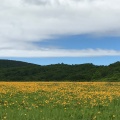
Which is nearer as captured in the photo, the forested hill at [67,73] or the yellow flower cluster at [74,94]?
the yellow flower cluster at [74,94]

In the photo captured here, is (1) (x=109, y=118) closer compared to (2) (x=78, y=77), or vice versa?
(1) (x=109, y=118)

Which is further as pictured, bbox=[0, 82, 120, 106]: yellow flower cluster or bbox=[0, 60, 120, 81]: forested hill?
bbox=[0, 60, 120, 81]: forested hill

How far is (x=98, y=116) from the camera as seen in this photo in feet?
44.2

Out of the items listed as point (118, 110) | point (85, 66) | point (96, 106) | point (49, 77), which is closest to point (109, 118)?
point (118, 110)

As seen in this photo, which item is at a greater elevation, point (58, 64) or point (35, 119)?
point (58, 64)

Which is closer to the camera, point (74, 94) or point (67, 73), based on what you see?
point (74, 94)

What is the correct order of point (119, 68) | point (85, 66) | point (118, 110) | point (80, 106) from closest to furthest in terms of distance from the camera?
point (118, 110)
point (80, 106)
point (119, 68)
point (85, 66)

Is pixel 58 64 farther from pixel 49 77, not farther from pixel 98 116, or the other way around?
pixel 98 116

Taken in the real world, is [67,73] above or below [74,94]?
above

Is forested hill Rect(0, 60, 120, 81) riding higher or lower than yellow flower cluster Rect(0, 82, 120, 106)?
higher

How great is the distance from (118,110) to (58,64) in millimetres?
109257

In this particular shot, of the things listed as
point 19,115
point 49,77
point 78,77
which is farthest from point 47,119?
point 49,77

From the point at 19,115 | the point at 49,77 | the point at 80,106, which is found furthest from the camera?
the point at 49,77

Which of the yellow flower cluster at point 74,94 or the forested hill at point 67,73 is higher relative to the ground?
the forested hill at point 67,73
